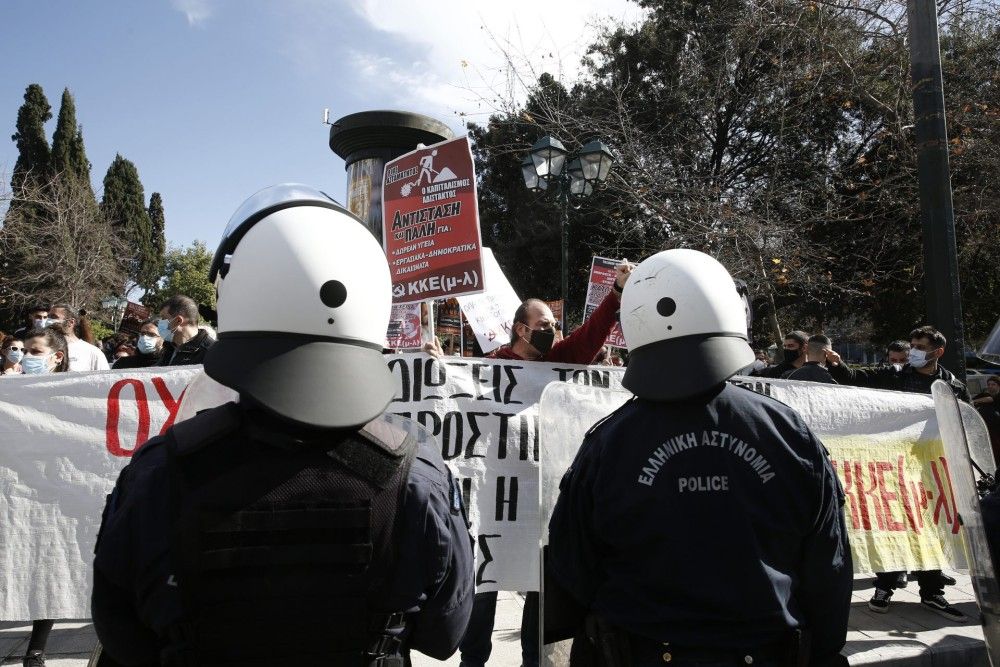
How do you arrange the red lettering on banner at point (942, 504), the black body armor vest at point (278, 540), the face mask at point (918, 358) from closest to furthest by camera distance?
1. the black body armor vest at point (278, 540)
2. the red lettering on banner at point (942, 504)
3. the face mask at point (918, 358)

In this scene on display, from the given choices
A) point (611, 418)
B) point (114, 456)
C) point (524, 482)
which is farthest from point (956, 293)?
point (114, 456)

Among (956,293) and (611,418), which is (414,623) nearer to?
(611,418)

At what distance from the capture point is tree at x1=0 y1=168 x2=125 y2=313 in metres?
26.5

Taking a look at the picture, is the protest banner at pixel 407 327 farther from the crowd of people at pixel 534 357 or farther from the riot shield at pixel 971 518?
the riot shield at pixel 971 518

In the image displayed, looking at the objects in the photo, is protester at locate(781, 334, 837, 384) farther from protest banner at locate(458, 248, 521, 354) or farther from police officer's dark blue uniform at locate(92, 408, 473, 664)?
police officer's dark blue uniform at locate(92, 408, 473, 664)

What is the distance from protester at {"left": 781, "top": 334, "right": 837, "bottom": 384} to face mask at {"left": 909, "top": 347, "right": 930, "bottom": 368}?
613 millimetres

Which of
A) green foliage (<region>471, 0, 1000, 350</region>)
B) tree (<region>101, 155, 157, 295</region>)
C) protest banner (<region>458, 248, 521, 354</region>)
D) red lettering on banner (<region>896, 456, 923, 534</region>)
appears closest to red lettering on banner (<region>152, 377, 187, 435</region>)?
protest banner (<region>458, 248, 521, 354</region>)

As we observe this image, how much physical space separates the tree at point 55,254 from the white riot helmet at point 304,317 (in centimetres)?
2896

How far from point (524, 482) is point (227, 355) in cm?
258

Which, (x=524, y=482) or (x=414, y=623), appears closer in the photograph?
(x=414, y=623)

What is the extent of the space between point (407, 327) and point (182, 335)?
1.85 metres

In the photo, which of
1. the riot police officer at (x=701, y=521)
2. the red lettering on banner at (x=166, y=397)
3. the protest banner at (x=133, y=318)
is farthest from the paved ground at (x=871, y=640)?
the protest banner at (x=133, y=318)

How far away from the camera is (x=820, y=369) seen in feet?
19.1

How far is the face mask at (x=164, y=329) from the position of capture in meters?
4.90
